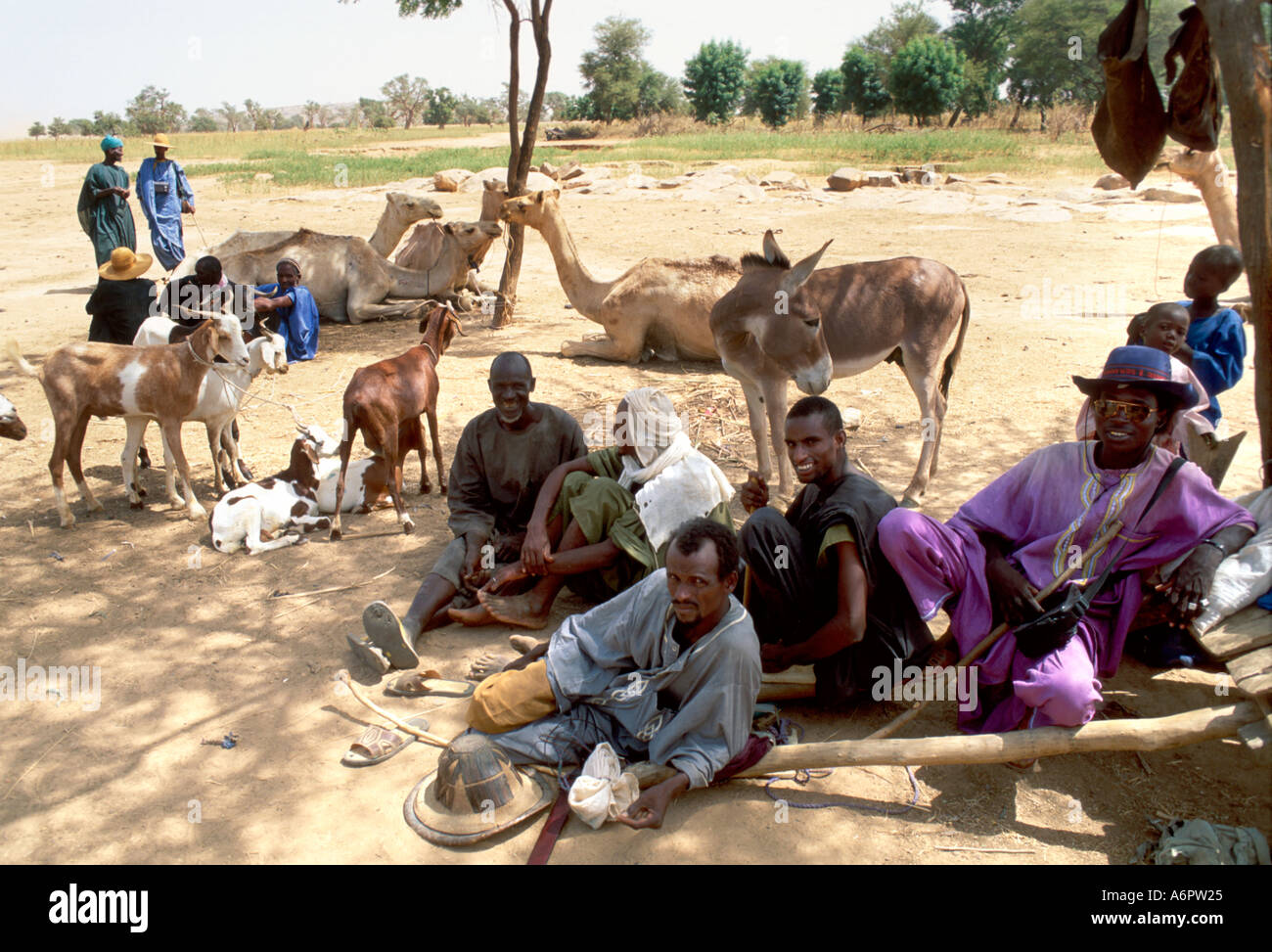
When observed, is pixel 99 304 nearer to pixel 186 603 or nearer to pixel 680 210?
pixel 186 603

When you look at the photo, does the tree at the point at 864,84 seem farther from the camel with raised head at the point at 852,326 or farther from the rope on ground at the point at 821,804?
the rope on ground at the point at 821,804

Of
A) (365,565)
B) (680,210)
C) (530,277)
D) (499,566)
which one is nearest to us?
(499,566)

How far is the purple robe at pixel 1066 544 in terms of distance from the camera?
348 cm

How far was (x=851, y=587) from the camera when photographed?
11.3ft

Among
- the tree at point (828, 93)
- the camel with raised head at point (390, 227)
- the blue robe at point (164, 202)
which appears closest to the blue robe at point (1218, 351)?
the camel with raised head at point (390, 227)

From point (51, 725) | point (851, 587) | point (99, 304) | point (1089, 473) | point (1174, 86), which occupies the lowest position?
point (51, 725)

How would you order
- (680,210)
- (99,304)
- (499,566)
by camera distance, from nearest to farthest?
(499,566)
(99,304)
(680,210)

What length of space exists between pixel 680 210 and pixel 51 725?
17200 mm

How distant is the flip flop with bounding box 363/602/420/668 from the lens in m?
4.02

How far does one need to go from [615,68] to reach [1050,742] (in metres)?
51.2

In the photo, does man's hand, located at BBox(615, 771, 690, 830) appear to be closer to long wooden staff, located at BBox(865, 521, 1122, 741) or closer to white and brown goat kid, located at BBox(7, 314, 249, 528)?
long wooden staff, located at BBox(865, 521, 1122, 741)

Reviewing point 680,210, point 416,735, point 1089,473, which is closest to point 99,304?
point 416,735

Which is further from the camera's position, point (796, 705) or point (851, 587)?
point (796, 705)

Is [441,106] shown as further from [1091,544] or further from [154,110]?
[1091,544]
